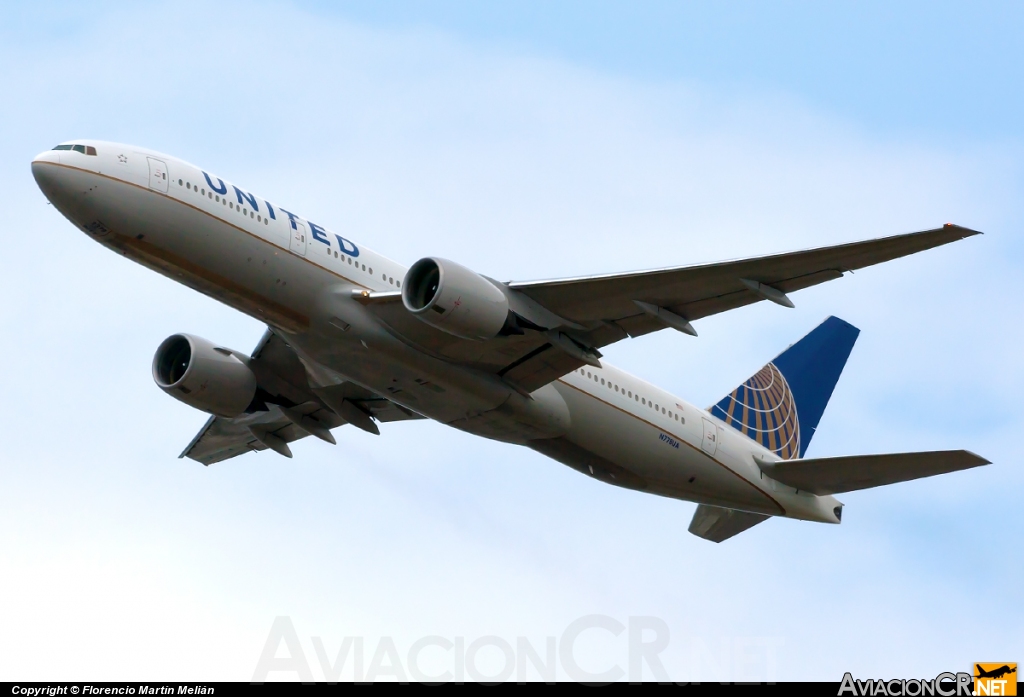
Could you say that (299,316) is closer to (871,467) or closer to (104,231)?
(104,231)

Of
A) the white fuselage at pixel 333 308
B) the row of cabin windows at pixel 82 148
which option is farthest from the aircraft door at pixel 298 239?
the row of cabin windows at pixel 82 148

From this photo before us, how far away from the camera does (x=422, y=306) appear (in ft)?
83.3

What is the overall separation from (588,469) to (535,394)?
2715 mm

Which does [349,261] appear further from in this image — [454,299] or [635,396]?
[635,396]

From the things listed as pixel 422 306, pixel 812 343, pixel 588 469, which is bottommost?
pixel 588 469

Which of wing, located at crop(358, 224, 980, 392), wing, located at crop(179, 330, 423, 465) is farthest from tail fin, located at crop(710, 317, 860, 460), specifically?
wing, located at crop(179, 330, 423, 465)

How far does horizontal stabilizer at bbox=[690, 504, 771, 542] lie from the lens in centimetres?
3391

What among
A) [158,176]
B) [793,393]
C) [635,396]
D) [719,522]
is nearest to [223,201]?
[158,176]

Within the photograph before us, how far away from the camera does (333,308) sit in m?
26.6

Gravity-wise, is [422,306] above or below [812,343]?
below

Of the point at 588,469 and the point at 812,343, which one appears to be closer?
the point at 588,469

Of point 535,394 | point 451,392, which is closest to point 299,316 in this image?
point 451,392

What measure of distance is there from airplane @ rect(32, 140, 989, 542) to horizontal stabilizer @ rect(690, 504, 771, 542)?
0.50 metres

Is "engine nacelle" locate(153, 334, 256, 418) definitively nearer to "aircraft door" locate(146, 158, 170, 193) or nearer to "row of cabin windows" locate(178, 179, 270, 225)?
"row of cabin windows" locate(178, 179, 270, 225)
